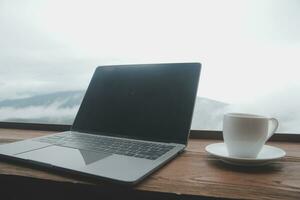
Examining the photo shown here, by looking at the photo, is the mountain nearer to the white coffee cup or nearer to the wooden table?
the wooden table

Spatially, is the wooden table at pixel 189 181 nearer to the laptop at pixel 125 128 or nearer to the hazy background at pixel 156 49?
the laptop at pixel 125 128

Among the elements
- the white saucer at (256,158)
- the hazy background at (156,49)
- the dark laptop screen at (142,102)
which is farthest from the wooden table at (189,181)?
the hazy background at (156,49)

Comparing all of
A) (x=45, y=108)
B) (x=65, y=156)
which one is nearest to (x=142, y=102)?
A: (x=65, y=156)

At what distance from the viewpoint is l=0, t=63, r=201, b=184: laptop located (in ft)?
1.73

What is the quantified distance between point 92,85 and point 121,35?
283mm

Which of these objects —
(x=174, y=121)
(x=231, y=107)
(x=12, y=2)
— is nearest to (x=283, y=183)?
(x=174, y=121)

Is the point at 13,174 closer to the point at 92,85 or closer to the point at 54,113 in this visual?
the point at 92,85

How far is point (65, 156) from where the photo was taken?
0.58 meters

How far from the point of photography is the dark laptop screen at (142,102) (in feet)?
2.37

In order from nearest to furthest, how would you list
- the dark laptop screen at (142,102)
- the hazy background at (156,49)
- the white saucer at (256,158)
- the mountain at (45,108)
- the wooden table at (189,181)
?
the wooden table at (189,181) → the white saucer at (256,158) → the dark laptop screen at (142,102) → the hazy background at (156,49) → the mountain at (45,108)

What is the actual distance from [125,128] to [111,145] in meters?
0.12

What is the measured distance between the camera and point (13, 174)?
0.52 m

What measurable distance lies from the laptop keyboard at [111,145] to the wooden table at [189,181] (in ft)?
0.18

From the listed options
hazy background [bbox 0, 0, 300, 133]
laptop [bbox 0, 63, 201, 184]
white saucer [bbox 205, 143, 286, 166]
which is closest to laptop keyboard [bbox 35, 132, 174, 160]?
laptop [bbox 0, 63, 201, 184]
